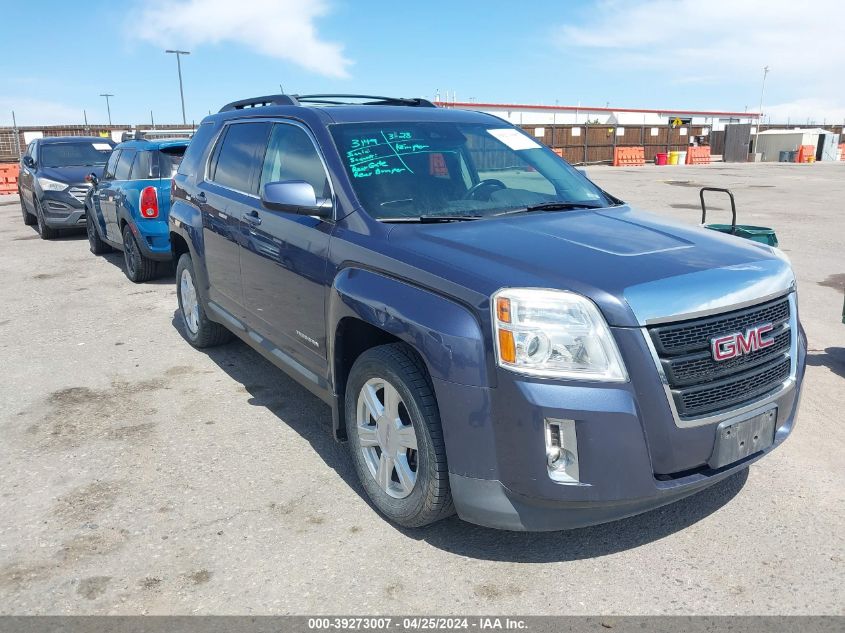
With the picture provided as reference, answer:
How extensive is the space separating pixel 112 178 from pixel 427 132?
6970mm

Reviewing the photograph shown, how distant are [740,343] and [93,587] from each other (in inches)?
109

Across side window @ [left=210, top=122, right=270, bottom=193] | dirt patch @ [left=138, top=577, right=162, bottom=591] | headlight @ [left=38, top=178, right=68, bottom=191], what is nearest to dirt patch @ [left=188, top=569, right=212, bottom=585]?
dirt patch @ [left=138, top=577, right=162, bottom=591]

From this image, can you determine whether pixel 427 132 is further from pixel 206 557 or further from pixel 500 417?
pixel 206 557

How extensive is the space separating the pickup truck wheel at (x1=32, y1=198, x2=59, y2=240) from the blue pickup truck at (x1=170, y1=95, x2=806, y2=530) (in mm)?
10315

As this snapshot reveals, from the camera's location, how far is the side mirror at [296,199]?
11.0ft

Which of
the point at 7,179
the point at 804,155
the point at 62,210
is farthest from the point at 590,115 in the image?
the point at 62,210

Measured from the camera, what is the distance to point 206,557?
3.03 m

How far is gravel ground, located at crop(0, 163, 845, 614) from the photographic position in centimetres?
274

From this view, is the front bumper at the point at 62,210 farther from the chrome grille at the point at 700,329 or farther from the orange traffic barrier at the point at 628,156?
the orange traffic barrier at the point at 628,156

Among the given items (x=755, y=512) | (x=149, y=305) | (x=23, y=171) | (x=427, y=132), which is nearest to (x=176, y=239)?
(x=149, y=305)

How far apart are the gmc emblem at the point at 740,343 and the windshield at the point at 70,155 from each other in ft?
41.6

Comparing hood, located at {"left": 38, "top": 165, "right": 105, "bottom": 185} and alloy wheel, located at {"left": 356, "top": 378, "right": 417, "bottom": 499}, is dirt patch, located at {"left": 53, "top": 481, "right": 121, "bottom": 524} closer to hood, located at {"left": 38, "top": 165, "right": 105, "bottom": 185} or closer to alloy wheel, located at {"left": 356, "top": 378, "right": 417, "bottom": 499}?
alloy wheel, located at {"left": 356, "top": 378, "right": 417, "bottom": 499}

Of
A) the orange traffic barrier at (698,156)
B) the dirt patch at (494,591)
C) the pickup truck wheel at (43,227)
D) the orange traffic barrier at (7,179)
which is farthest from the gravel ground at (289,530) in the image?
the orange traffic barrier at (698,156)

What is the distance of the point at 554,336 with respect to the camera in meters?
2.53
